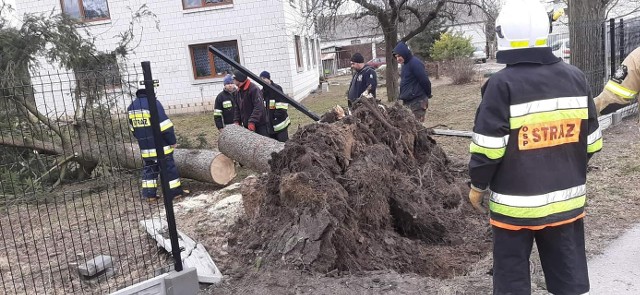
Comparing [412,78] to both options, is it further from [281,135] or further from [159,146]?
[159,146]

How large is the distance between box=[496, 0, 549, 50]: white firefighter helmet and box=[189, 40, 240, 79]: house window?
15399mm

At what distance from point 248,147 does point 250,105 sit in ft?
4.99

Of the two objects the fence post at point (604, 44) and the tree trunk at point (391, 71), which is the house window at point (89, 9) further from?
the fence post at point (604, 44)

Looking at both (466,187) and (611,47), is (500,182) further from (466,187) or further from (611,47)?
(611,47)

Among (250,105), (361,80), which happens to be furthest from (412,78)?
(250,105)

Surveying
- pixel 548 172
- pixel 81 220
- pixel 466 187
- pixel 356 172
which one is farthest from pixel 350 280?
pixel 81 220

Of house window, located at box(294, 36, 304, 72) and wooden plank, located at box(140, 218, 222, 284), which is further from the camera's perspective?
house window, located at box(294, 36, 304, 72)

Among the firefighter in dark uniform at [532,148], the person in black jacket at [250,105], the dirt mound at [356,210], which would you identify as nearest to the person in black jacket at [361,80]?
the person in black jacket at [250,105]

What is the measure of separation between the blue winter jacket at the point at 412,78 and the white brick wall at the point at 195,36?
9.59 meters

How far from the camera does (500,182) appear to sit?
243cm

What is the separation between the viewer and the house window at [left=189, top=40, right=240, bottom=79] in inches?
674

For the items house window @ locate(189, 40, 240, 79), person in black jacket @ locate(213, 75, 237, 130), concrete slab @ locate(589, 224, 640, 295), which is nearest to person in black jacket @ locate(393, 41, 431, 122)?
person in black jacket @ locate(213, 75, 237, 130)

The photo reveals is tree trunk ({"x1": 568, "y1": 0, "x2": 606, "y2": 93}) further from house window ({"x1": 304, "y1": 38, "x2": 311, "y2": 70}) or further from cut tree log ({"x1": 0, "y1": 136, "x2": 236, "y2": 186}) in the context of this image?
house window ({"x1": 304, "y1": 38, "x2": 311, "y2": 70})

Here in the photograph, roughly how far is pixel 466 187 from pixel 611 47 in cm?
596
